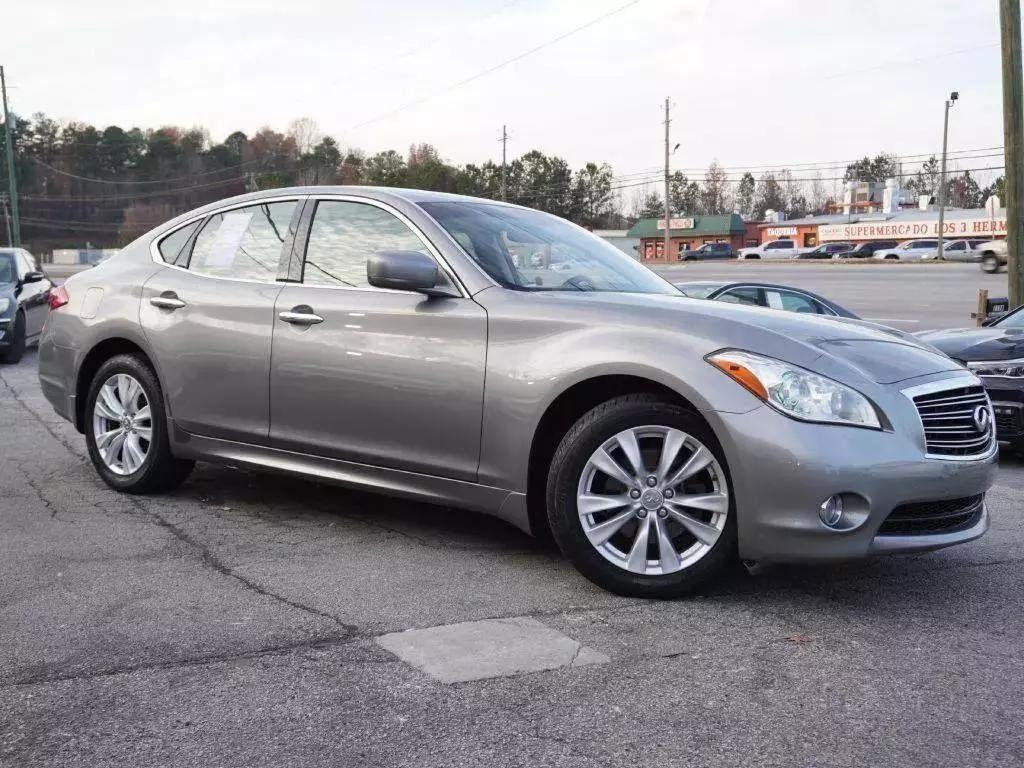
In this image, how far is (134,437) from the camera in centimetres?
575

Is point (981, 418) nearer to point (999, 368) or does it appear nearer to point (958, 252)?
point (999, 368)

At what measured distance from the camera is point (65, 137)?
11806cm

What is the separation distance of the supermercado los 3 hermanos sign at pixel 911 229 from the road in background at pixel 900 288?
89.3 feet

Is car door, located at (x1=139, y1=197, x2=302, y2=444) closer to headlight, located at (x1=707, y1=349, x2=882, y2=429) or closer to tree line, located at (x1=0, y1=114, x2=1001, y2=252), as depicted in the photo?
headlight, located at (x1=707, y1=349, x2=882, y2=429)

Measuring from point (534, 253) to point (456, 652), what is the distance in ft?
6.79

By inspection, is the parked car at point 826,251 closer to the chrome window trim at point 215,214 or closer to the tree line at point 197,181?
the tree line at point 197,181

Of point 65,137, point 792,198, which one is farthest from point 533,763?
point 792,198

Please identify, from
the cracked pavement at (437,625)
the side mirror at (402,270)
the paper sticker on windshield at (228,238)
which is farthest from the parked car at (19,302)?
the side mirror at (402,270)

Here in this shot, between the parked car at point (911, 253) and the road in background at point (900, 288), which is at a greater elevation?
the parked car at point (911, 253)

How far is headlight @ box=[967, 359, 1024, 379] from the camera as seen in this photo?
7199 millimetres

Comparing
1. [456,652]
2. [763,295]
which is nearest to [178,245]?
[456,652]

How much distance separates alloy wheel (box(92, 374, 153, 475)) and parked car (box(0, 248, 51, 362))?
867 centimetres

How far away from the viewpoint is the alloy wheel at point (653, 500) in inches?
153

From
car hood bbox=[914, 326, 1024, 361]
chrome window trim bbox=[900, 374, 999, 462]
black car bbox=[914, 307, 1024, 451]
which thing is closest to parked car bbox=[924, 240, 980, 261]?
car hood bbox=[914, 326, 1024, 361]
